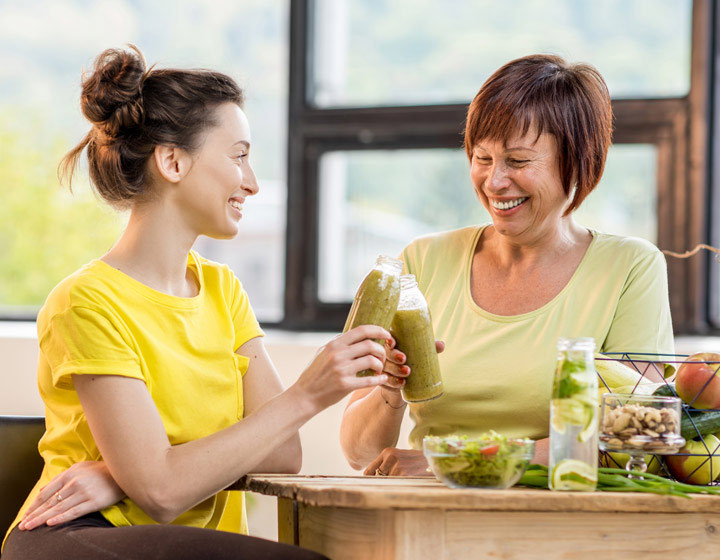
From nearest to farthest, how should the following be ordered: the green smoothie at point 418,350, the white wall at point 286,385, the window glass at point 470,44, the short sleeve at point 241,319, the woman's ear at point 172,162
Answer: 1. the green smoothie at point 418,350
2. the woman's ear at point 172,162
3. the short sleeve at point 241,319
4. the white wall at point 286,385
5. the window glass at point 470,44

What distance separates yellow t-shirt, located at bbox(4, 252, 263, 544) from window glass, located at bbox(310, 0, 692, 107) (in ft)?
5.02

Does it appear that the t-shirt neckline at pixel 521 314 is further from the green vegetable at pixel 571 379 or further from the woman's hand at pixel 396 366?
the green vegetable at pixel 571 379

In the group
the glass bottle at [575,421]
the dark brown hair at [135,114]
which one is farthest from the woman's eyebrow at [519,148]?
the glass bottle at [575,421]

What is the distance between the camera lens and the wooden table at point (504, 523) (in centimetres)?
109

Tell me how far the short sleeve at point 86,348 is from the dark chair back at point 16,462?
28 cm

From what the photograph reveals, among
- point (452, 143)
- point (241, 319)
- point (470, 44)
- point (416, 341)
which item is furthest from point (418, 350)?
point (470, 44)

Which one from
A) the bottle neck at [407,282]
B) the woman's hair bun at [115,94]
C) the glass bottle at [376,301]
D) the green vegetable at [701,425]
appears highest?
the woman's hair bun at [115,94]

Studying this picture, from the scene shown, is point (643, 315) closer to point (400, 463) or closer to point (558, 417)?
point (400, 463)

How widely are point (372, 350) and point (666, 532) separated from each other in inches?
17.6

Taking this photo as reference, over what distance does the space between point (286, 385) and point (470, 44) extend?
3.98ft

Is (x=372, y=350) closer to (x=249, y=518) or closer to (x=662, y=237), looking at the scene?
(x=249, y=518)

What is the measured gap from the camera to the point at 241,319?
1708mm

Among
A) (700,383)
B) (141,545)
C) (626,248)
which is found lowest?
(141,545)

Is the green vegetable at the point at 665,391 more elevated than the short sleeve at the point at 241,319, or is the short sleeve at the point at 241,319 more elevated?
the short sleeve at the point at 241,319
